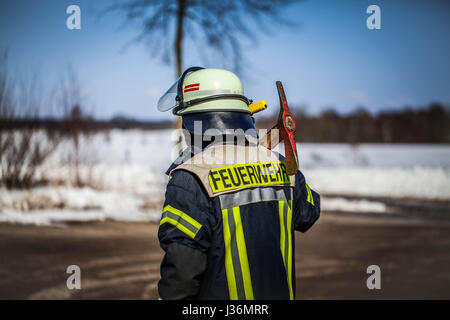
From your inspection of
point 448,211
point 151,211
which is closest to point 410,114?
point 448,211

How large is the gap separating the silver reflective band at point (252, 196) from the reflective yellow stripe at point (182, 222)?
0.18 metres

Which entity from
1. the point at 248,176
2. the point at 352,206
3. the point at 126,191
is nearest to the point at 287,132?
the point at 248,176

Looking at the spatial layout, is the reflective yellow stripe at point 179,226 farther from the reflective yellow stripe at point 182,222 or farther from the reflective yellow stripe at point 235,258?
the reflective yellow stripe at point 235,258

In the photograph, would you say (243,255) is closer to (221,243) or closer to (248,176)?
(221,243)

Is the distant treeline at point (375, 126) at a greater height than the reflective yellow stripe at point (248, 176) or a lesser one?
greater

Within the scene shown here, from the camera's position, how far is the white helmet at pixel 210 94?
232cm

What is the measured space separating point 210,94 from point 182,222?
0.81m

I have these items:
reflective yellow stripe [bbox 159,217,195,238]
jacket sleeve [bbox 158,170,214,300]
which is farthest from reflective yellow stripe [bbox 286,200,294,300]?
reflective yellow stripe [bbox 159,217,195,238]

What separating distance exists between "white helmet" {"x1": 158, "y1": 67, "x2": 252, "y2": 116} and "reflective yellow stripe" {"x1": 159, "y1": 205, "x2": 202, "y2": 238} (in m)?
0.66

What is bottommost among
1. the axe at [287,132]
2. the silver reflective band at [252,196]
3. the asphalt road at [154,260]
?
the asphalt road at [154,260]

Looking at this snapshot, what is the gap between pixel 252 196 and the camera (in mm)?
2098

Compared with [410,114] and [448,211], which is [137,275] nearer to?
[448,211]

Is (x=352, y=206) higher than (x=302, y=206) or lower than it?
lower

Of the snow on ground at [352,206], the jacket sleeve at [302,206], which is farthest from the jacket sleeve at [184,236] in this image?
the snow on ground at [352,206]
